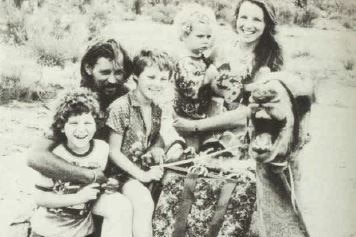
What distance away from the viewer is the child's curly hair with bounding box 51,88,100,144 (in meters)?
2.81

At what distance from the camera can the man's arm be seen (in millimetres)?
2807

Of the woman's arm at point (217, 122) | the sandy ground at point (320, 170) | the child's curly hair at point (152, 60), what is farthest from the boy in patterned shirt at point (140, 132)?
the sandy ground at point (320, 170)

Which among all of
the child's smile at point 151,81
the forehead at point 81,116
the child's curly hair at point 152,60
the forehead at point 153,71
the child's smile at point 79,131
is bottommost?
the child's smile at point 79,131

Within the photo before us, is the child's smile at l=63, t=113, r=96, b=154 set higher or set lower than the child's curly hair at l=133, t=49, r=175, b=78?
lower

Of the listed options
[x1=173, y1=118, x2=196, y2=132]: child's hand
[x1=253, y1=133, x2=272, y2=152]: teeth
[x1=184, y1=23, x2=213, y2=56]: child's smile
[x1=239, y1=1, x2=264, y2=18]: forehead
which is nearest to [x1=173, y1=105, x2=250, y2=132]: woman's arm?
[x1=173, y1=118, x2=196, y2=132]: child's hand

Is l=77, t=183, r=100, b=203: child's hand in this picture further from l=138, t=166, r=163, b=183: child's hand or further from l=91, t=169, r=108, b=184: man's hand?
l=138, t=166, r=163, b=183: child's hand

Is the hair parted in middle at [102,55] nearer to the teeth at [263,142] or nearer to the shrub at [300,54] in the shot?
the teeth at [263,142]

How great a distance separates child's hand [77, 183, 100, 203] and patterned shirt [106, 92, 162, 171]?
0.37ft

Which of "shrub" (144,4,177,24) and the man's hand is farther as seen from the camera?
"shrub" (144,4,177,24)

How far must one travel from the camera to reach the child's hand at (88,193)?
9.24 feet

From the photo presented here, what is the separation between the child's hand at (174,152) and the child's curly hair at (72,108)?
1.23 ft

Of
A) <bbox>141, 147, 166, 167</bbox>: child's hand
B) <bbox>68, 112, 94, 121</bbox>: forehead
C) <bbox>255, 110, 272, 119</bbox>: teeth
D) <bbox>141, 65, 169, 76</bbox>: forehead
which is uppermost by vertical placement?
<bbox>141, 65, 169, 76</bbox>: forehead

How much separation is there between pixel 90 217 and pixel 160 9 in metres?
1.02

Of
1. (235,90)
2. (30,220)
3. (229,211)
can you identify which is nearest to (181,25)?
(235,90)
